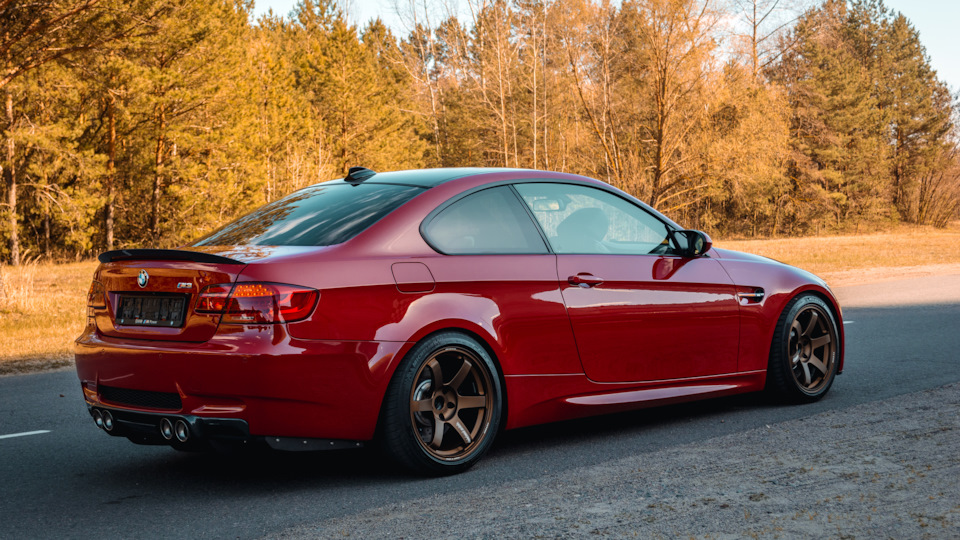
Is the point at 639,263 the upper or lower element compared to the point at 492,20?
lower

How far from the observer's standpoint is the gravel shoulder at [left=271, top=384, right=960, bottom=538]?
3615 mm

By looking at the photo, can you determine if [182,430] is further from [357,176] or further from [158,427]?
[357,176]

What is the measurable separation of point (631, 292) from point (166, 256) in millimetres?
2526

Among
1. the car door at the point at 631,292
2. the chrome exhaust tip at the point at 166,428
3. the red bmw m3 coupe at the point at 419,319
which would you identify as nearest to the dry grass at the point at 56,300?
the red bmw m3 coupe at the point at 419,319

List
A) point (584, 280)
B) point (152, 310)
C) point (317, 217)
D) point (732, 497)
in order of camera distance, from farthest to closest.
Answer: point (584, 280), point (317, 217), point (152, 310), point (732, 497)

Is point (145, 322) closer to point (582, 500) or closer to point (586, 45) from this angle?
point (582, 500)

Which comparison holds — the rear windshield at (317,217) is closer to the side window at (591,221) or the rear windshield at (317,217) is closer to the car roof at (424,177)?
the car roof at (424,177)

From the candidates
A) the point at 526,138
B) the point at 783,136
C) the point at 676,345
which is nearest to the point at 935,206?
the point at 783,136

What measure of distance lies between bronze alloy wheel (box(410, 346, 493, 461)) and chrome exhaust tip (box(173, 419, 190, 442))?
1.03m

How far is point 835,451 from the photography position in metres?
4.80

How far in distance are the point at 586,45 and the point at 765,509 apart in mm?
34131

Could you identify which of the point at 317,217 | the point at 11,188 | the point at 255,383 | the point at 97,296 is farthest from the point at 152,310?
the point at 11,188

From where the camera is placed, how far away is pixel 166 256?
4.37 m

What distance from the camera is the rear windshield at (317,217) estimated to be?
15.1 ft
